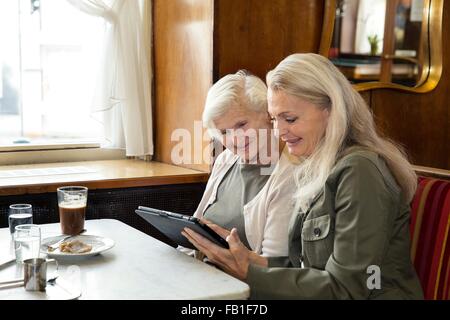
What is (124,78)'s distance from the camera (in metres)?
3.14

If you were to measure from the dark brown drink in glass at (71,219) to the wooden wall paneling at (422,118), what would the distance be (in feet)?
7.05

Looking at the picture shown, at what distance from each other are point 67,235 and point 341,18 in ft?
7.33

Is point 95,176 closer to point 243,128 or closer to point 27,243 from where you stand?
point 243,128

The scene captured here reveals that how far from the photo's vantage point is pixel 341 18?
11.3 feet

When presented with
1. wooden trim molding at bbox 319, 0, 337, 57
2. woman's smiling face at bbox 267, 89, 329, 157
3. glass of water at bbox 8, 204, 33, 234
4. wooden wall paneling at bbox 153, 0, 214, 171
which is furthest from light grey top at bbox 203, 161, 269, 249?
wooden trim molding at bbox 319, 0, 337, 57

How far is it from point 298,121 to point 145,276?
0.59 meters

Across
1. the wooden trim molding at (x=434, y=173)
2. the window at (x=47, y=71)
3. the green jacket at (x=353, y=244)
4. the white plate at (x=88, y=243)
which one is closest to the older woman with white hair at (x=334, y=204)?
the green jacket at (x=353, y=244)

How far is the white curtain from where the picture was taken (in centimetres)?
311

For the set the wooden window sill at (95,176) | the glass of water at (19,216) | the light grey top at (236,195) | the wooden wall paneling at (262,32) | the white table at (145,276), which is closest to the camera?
the white table at (145,276)

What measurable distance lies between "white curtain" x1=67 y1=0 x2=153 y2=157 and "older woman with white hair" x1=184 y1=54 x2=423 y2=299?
5.15ft

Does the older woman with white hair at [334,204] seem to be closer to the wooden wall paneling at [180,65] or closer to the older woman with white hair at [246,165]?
the older woman with white hair at [246,165]

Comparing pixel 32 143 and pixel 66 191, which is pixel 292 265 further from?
pixel 32 143

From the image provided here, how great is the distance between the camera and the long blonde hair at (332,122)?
157cm
